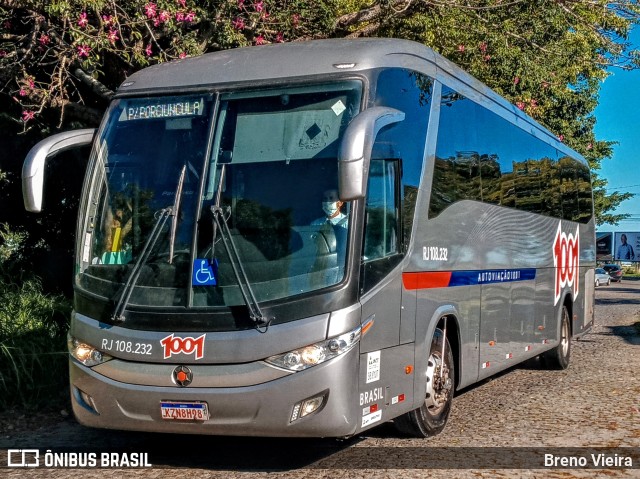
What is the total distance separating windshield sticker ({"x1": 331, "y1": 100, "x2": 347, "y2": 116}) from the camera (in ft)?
22.7

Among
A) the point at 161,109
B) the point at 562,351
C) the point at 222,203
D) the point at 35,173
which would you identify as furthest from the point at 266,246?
the point at 562,351

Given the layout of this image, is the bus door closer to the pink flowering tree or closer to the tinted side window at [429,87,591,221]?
the tinted side window at [429,87,591,221]

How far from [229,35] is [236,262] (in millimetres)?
6371

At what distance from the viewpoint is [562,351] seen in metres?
13.6

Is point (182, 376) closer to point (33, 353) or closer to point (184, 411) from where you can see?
point (184, 411)

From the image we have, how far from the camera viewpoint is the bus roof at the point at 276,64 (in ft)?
23.4

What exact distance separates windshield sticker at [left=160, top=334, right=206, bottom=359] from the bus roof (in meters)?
2.04

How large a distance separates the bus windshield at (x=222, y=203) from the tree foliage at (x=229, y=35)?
418cm

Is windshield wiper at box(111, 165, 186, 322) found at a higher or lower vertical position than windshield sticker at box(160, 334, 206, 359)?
higher

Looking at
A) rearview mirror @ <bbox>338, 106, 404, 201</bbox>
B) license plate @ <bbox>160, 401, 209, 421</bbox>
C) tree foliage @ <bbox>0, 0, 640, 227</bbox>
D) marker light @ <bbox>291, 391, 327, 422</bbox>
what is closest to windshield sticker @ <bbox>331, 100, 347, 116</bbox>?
rearview mirror @ <bbox>338, 106, 404, 201</bbox>

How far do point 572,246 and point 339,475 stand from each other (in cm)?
902

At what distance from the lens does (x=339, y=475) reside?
676 centimetres

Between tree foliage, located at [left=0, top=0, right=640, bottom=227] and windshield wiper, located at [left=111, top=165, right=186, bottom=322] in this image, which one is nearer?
windshield wiper, located at [left=111, top=165, right=186, bottom=322]

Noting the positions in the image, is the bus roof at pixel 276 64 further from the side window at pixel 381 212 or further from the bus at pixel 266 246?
the side window at pixel 381 212
